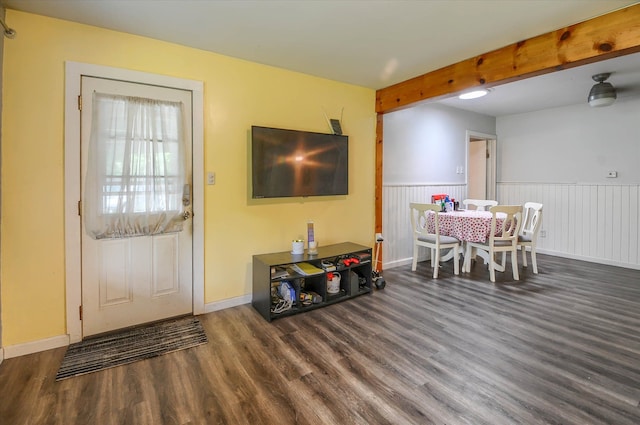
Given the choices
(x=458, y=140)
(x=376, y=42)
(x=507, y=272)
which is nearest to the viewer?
(x=376, y=42)

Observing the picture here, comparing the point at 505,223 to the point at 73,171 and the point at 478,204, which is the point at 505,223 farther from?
the point at 73,171

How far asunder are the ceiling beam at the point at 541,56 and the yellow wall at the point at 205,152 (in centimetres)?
97

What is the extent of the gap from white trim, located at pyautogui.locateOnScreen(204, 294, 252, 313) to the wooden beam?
2.81 metres

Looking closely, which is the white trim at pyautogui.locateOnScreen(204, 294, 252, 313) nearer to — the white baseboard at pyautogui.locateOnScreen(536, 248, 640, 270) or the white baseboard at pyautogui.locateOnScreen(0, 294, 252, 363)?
the white baseboard at pyautogui.locateOnScreen(0, 294, 252, 363)

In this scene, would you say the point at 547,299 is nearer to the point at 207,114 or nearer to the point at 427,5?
the point at 427,5

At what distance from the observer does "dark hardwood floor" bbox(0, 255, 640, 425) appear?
1.64m

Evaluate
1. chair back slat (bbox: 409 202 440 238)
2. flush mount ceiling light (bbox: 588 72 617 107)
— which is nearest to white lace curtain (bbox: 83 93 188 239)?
chair back slat (bbox: 409 202 440 238)

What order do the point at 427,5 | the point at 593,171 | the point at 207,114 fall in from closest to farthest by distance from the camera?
the point at 427,5, the point at 207,114, the point at 593,171

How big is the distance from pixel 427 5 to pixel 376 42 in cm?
60

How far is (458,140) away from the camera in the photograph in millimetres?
5207

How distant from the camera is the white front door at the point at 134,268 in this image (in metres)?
2.38

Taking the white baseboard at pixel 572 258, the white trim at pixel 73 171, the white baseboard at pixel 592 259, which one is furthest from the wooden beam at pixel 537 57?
the white baseboard at pixel 592 259

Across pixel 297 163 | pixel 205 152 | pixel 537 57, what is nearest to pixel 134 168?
pixel 205 152

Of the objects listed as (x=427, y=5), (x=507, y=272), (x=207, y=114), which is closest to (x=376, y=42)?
(x=427, y=5)
